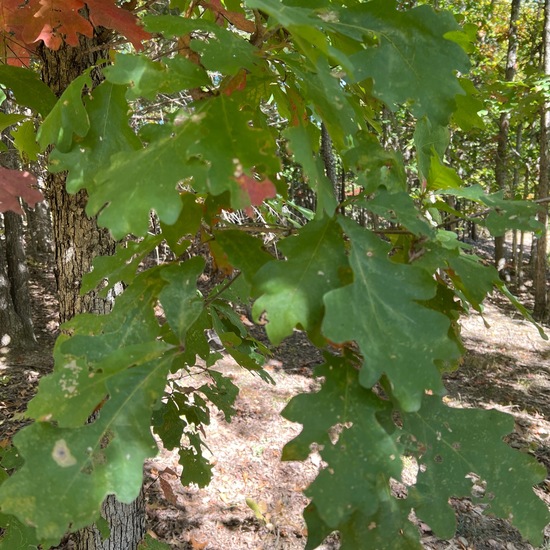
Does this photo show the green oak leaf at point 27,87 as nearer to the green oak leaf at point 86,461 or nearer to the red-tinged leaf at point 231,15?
the red-tinged leaf at point 231,15

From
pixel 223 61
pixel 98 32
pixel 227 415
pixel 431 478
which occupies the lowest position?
pixel 227 415

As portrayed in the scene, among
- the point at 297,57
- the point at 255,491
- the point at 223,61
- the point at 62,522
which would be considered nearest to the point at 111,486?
the point at 62,522

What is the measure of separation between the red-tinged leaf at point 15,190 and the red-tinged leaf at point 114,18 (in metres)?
0.52

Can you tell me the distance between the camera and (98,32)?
1905mm

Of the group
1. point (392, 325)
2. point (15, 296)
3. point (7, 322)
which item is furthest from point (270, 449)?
point (15, 296)

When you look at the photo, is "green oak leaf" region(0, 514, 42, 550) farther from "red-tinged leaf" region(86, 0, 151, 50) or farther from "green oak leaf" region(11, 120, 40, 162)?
"red-tinged leaf" region(86, 0, 151, 50)

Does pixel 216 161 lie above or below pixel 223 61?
below

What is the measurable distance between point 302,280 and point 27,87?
106 cm

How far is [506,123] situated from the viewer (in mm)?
11648

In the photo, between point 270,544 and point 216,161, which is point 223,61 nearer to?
point 216,161

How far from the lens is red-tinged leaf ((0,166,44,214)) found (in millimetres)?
1429

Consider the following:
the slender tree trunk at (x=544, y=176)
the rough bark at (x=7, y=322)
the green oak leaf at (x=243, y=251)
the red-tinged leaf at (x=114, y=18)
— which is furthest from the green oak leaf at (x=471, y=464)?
the slender tree trunk at (x=544, y=176)

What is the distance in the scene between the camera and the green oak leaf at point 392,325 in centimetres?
80

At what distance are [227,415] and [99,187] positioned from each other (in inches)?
56.6
